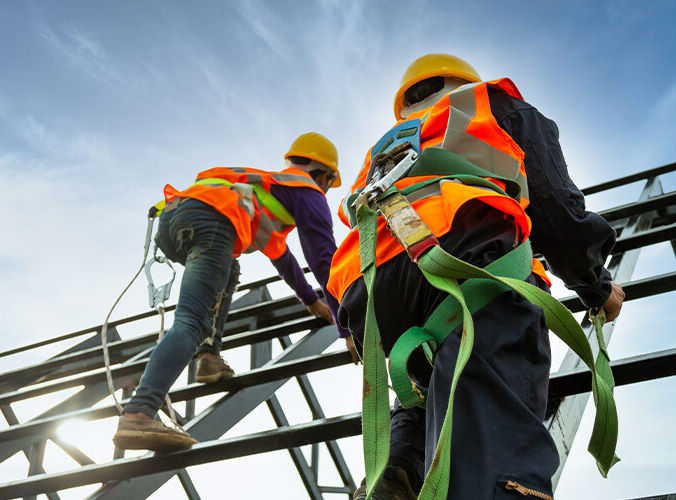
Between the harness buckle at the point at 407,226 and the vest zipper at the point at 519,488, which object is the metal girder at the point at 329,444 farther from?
the vest zipper at the point at 519,488

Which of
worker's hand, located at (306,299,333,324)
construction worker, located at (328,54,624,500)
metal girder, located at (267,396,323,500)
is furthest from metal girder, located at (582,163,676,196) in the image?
construction worker, located at (328,54,624,500)

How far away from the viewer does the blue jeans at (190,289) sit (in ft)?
8.38

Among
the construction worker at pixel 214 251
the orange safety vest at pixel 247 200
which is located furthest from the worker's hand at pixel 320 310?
the orange safety vest at pixel 247 200

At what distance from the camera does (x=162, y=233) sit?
3195 millimetres

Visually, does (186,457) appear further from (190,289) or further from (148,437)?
(190,289)

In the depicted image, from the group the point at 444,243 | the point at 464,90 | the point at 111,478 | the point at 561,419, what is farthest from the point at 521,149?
the point at 111,478

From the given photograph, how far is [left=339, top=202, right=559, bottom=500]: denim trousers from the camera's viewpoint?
1095mm

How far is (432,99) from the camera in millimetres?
1997

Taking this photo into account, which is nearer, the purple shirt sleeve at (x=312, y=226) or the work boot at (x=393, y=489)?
the work boot at (x=393, y=489)

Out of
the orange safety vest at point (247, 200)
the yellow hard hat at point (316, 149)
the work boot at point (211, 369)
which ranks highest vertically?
the yellow hard hat at point (316, 149)

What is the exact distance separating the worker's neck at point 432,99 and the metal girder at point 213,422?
143cm

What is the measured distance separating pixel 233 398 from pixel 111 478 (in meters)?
0.72

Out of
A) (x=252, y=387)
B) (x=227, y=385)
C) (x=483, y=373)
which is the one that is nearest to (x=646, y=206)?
(x=252, y=387)

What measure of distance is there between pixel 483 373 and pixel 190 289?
1.88 meters
